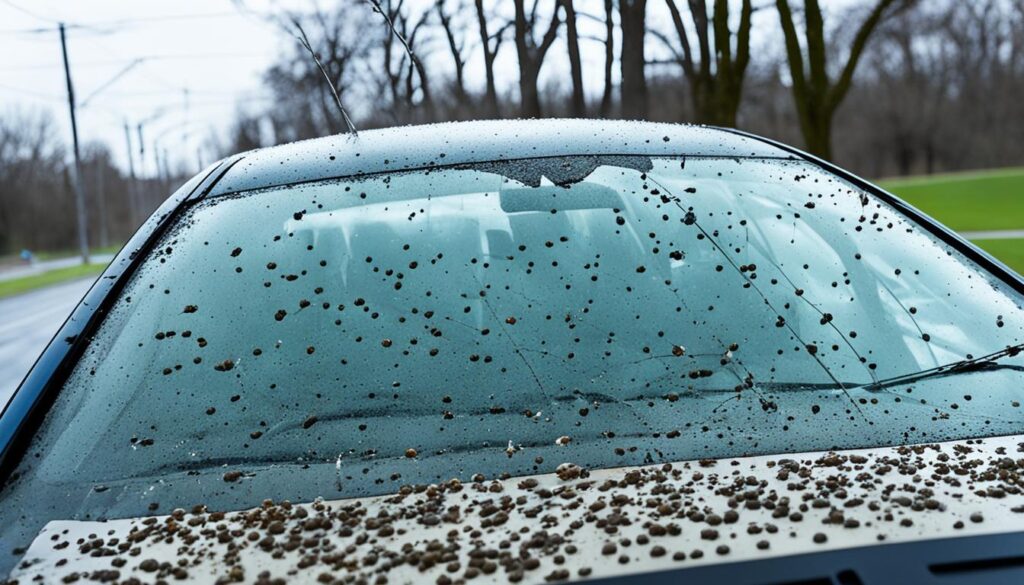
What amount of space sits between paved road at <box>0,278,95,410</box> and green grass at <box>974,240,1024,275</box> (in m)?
11.5

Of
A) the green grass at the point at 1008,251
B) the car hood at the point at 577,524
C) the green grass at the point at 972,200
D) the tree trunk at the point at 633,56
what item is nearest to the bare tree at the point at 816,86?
the green grass at the point at 1008,251

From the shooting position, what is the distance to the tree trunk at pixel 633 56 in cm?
357

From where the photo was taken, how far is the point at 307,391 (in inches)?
65.6

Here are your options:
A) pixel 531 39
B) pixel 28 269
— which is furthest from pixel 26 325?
pixel 28 269

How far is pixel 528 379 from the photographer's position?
5.45 feet

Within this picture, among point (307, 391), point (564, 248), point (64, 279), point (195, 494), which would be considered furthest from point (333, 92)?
point (64, 279)

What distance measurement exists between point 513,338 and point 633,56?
2.54 metres

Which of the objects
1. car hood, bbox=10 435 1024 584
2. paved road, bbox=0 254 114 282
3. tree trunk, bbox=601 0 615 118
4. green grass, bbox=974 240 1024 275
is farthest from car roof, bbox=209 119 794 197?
paved road, bbox=0 254 114 282

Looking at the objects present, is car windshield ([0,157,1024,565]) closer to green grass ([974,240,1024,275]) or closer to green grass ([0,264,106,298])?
green grass ([974,240,1024,275])

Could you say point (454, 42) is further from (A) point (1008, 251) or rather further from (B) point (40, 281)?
(B) point (40, 281)

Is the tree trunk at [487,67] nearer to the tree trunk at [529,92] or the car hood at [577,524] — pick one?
the tree trunk at [529,92]

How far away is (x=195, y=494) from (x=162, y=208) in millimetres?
817

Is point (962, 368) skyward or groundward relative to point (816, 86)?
groundward

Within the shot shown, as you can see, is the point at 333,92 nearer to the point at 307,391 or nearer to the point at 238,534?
the point at 307,391
